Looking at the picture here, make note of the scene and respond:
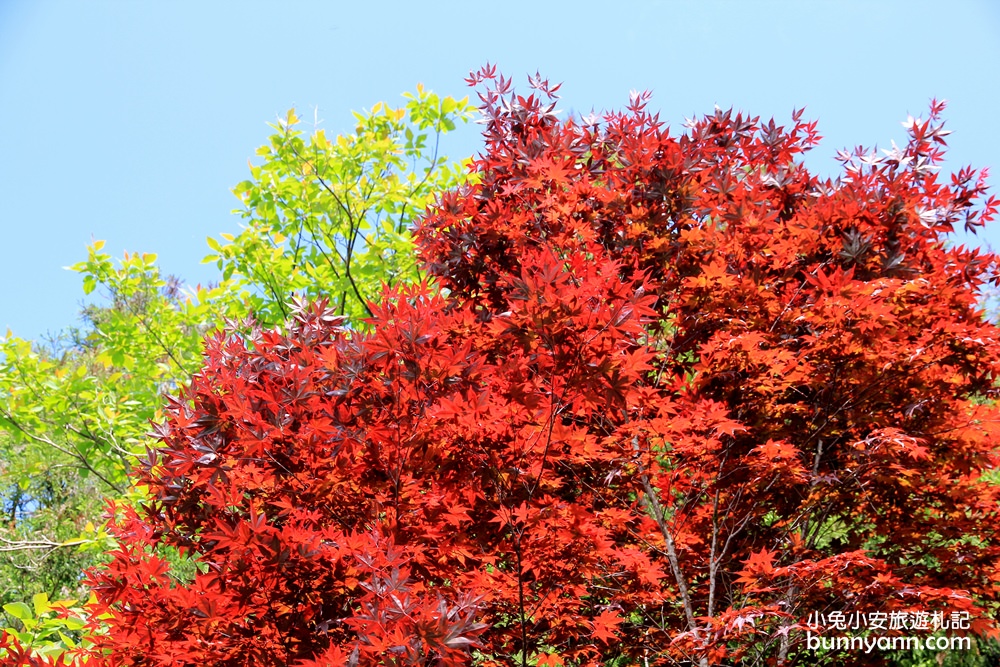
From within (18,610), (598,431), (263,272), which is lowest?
(18,610)

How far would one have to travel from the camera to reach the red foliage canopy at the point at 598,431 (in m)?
3.77

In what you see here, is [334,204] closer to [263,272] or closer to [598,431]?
[263,272]

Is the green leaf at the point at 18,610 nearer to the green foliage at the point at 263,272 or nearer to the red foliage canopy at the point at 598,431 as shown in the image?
the red foliage canopy at the point at 598,431

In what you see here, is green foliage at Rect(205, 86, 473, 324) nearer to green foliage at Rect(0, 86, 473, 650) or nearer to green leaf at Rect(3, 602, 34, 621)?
green foliage at Rect(0, 86, 473, 650)

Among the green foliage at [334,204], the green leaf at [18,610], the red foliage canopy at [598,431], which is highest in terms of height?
the green foliage at [334,204]

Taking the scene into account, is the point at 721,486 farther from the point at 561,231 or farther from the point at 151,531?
the point at 151,531

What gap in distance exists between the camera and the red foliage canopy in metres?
3.77

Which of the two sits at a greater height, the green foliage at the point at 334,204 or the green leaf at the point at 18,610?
the green foliage at the point at 334,204

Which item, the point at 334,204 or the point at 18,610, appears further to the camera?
the point at 334,204

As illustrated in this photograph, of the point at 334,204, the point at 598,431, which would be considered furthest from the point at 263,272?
the point at 598,431

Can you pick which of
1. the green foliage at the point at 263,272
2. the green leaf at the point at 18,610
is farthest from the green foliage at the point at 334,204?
the green leaf at the point at 18,610

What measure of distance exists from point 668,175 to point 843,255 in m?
1.25

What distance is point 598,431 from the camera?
5121 millimetres

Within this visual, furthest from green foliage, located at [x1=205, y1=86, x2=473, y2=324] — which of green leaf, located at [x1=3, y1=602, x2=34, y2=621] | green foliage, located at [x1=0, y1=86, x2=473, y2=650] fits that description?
green leaf, located at [x1=3, y1=602, x2=34, y2=621]
